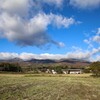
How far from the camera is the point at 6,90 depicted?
2516cm

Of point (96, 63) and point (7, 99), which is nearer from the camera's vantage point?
point (7, 99)

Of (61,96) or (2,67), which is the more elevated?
(2,67)

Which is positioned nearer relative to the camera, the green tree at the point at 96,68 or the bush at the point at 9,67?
the green tree at the point at 96,68

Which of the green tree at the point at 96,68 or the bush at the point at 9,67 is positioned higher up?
the bush at the point at 9,67

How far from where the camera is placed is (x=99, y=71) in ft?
292

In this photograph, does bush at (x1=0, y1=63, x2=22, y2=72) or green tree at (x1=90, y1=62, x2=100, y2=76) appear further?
bush at (x1=0, y1=63, x2=22, y2=72)

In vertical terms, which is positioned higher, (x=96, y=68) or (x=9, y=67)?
(x=9, y=67)

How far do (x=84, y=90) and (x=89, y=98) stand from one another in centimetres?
397

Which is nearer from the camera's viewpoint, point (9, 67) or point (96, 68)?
point (96, 68)

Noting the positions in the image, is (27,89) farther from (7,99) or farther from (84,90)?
(84,90)

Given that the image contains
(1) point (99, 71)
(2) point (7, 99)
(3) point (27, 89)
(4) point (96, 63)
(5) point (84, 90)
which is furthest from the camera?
(4) point (96, 63)

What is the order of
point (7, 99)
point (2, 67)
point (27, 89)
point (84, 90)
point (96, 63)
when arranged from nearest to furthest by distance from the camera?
point (7, 99)
point (27, 89)
point (84, 90)
point (96, 63)
point (2, 67)

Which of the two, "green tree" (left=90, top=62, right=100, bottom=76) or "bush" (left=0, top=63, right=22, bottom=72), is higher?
"bush" (left=0, top=63, right=22, bottom=72)

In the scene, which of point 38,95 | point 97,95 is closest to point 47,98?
point 38,95
